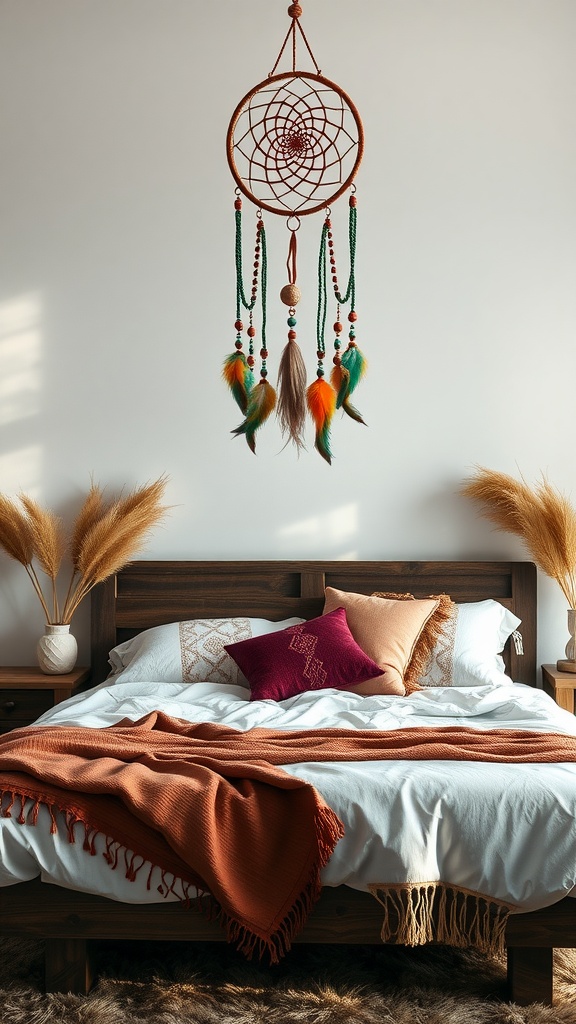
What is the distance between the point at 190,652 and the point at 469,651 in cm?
112

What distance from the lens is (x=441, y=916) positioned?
2215mm

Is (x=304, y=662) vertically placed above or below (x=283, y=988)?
above

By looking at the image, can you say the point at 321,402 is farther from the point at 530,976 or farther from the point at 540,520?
the point at 530,976

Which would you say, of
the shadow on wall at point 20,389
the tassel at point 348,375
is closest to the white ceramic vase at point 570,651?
the tassel at point 348,375

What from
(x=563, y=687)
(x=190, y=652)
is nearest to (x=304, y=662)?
(x=190, y=652)

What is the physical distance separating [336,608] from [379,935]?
5.72 feet

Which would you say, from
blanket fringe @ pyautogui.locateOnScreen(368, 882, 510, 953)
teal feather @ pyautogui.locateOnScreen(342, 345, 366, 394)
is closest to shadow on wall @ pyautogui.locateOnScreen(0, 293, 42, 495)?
teal feather @ pyautogui.locateOnScreen(342, 345, 366, 394)

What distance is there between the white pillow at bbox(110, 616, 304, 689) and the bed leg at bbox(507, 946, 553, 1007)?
1.68 m

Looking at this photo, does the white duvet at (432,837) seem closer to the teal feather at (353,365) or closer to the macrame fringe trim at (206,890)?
the macrame fringe trim at (206,890)

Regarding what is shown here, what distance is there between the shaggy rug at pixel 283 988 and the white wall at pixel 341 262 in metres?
1.91

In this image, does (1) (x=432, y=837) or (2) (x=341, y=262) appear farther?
(2) (x=341, y=262)

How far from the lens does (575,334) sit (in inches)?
165

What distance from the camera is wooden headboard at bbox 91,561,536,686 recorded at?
4.09 meters

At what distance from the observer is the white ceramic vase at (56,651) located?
397cm
